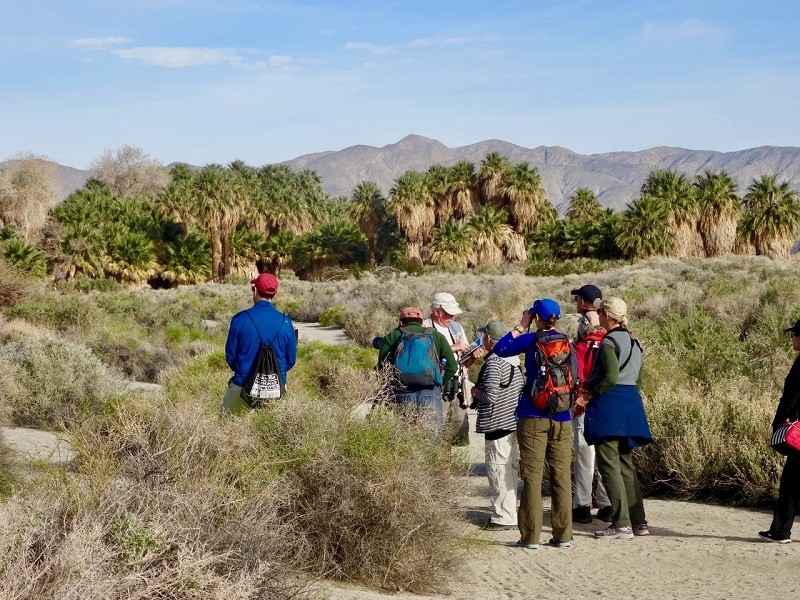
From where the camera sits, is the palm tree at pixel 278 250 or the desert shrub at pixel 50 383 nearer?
the desert shrub at pixel 50 383

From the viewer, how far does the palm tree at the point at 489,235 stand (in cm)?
5588

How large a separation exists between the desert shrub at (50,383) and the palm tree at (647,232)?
43107 mm

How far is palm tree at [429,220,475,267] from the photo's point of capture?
54.8 metres

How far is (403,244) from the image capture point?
62.9m

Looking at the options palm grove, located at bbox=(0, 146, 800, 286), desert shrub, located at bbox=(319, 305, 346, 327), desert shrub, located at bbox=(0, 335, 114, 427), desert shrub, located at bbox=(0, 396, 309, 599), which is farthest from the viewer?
palm grove, located at bbox=(0, 146, 800, 286)

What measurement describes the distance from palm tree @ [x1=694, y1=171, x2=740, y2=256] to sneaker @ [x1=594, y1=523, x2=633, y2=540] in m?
49.8

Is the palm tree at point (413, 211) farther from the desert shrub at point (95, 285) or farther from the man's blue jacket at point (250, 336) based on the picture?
the man's blue jacket at point (250, 336)

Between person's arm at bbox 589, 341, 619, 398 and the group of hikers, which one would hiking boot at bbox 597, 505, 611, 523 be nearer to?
the group of hikers

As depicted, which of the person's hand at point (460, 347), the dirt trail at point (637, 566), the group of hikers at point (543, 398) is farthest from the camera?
the person's hand at point (460, 347)

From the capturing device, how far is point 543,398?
6.69 metres

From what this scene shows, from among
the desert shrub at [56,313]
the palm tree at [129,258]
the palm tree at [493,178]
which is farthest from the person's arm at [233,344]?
the palm tree at [493,178]

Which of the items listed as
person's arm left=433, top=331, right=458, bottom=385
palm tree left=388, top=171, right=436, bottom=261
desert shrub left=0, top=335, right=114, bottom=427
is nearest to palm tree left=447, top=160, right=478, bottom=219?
palm tree left=388, top=171, right=436, bottom=261

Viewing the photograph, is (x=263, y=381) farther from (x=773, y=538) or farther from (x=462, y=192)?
(x=462, y=192)

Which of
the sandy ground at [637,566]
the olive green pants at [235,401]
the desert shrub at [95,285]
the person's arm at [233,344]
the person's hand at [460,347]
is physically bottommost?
the sandy ground at [637,566]
